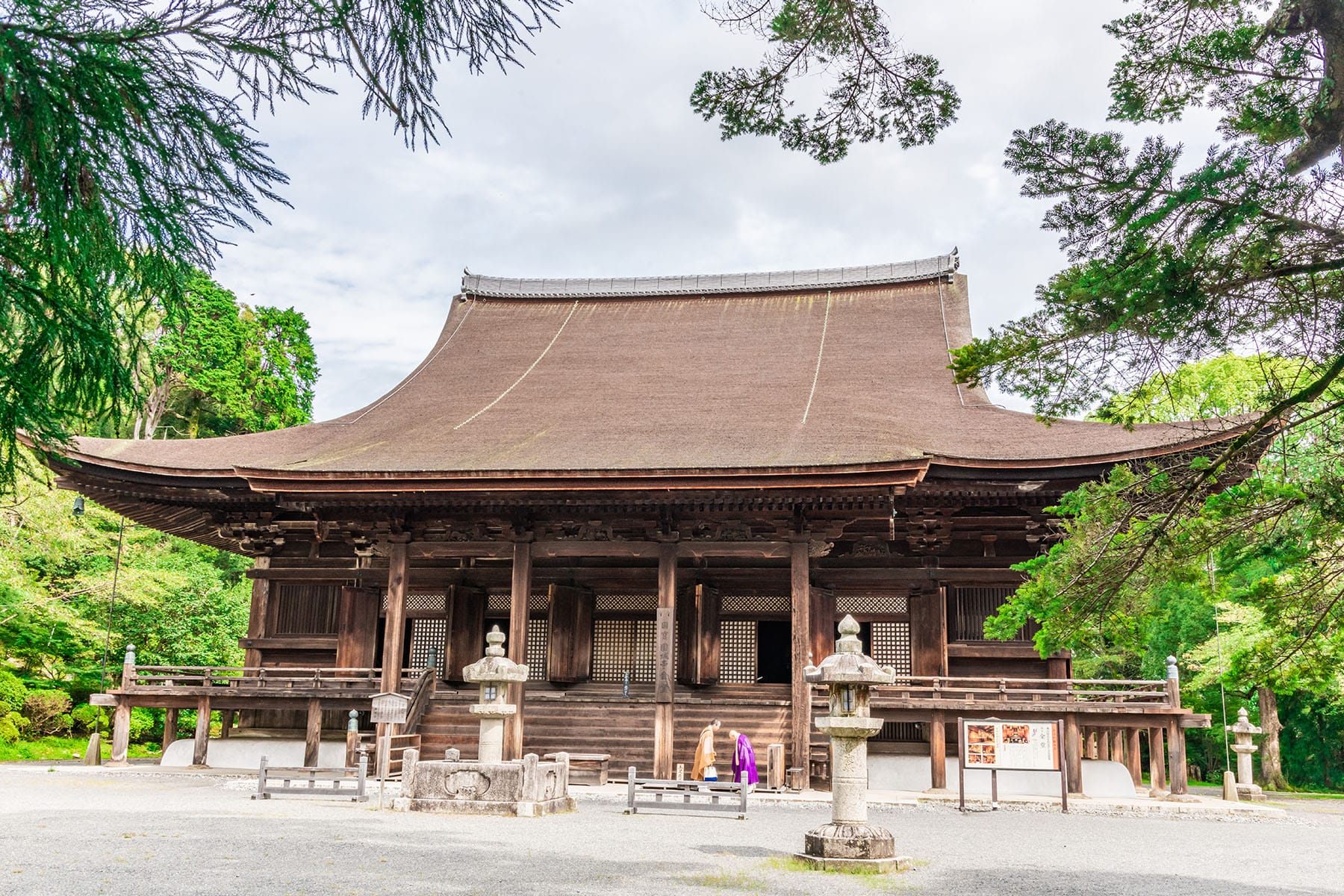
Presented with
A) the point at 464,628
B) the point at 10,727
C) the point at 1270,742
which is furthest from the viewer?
the point at 1270,742

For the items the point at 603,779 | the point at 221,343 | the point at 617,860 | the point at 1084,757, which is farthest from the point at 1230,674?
the point at 221,343

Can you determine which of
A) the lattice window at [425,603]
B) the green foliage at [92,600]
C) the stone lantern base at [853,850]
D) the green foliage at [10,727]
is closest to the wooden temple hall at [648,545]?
the lattice window at [425,603]

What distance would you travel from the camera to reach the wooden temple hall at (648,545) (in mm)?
13727

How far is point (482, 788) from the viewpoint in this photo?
10.7m

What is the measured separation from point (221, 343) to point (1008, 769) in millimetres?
26692

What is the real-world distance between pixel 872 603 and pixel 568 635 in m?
4.73

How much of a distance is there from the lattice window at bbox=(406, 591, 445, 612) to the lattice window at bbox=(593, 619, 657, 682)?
260cm

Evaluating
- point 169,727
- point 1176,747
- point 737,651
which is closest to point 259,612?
point 169,727

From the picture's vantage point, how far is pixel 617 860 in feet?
25.1

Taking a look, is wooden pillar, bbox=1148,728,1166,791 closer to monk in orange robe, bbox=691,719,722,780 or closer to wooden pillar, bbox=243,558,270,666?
monk in orange robe, bbox=691,719,722,780

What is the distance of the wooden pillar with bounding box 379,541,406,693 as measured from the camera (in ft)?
47.6

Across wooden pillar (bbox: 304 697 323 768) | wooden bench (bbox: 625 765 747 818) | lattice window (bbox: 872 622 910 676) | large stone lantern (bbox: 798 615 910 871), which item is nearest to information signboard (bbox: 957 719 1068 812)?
wooden bench (bbox: 625 765 747 818)

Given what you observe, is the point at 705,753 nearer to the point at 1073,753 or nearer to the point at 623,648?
the point at 623,648

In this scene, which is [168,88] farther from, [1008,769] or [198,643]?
[198,643]
